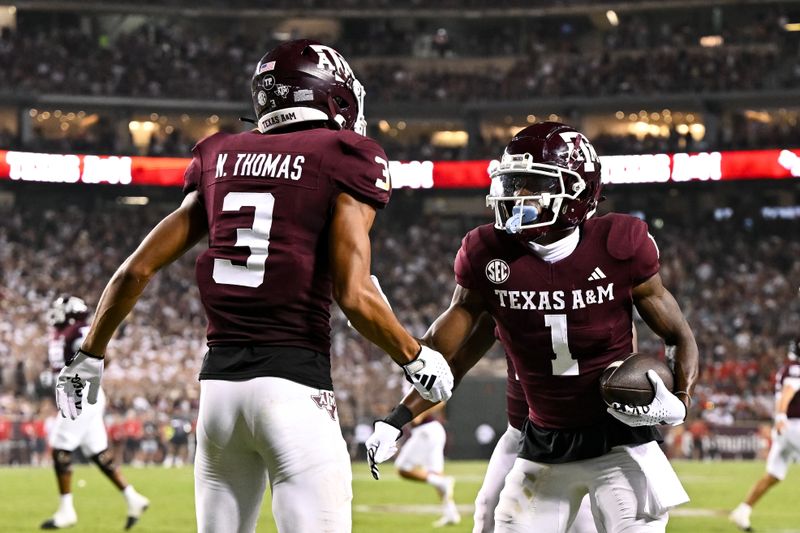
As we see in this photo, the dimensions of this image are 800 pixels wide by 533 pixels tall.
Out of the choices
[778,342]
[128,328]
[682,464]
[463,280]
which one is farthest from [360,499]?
[778,342]

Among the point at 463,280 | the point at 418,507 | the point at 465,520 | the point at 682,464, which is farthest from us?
the point at 682,464

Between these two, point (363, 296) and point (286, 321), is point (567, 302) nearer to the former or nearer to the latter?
point (363, 296)

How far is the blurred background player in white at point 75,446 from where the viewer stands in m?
10.1

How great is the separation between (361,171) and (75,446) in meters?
7.12

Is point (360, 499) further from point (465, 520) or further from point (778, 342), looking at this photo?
point (778, 342)

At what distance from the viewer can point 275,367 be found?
11.6 ft

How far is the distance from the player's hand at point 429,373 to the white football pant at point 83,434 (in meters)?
6.90

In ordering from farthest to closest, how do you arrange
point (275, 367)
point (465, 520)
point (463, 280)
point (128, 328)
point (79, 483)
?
point (128, 328) → point (79, 483) → point (465, 520) → point (463, 280) → point (275, 367)

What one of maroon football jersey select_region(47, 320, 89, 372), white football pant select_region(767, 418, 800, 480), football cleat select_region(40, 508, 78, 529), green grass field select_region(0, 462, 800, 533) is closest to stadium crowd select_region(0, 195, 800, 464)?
green grass field select_region(0, 462, 800, 533)

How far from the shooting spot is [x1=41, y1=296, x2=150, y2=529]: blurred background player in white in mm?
10117

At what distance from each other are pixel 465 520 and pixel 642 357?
754cm

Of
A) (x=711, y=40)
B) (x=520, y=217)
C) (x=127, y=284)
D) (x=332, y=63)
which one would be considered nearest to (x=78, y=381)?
(x=127, y=284)

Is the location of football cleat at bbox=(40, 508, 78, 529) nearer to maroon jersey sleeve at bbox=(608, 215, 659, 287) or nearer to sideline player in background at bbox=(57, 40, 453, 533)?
sideline player in background at bbox=(57, 40, 453, 533)

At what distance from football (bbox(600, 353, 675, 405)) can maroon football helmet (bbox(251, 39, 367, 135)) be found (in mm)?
1156
